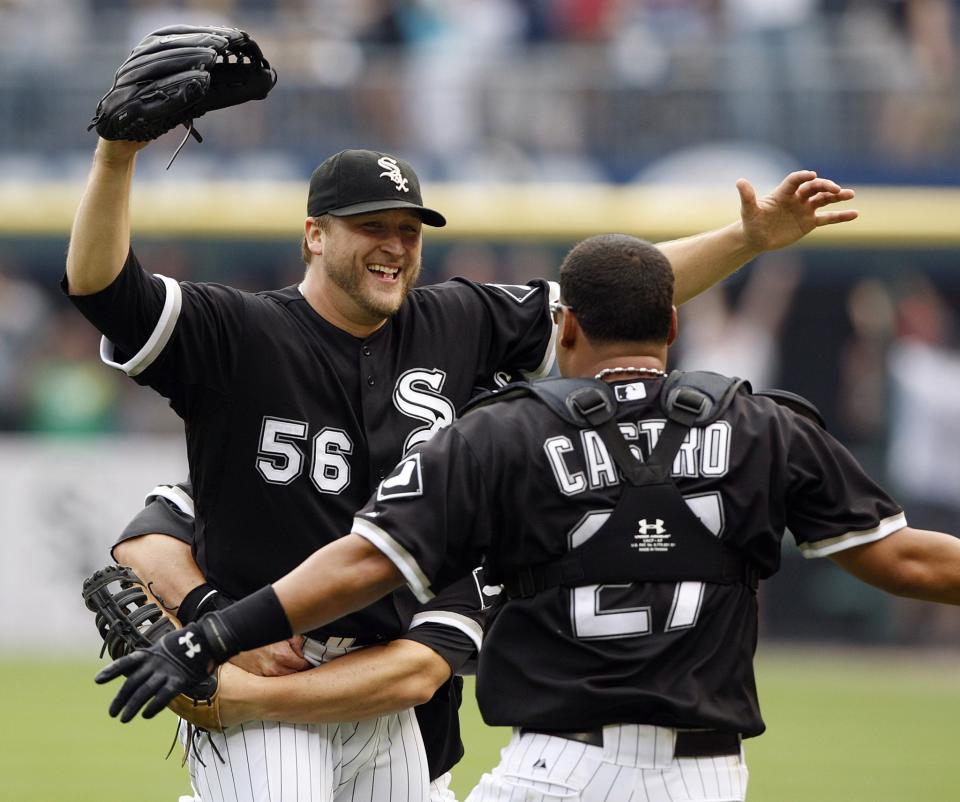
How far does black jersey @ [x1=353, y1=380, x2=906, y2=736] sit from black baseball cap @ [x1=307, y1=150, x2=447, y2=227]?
1030mm

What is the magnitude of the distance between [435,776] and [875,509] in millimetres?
1696

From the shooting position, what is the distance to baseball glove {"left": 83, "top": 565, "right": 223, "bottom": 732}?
14.3ft

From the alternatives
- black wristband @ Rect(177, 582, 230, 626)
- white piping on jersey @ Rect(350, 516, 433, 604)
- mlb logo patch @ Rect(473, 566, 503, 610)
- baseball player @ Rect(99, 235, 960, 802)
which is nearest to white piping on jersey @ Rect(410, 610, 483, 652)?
mlb logo patch @ Rect(473, 566, 503, 610)

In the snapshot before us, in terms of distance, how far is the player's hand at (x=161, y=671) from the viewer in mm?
3607

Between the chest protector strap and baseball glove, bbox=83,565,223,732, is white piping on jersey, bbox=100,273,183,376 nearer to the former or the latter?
baseball glove, bbox=83,565,223,732

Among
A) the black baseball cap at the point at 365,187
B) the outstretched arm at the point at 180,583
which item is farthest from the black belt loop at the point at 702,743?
the black baseball cap at the point at 365,187

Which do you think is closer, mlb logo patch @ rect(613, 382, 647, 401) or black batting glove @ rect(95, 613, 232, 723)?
black batting glove @ rect(95, 613, 232, 723)

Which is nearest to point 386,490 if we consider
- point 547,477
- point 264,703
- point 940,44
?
point 547,477

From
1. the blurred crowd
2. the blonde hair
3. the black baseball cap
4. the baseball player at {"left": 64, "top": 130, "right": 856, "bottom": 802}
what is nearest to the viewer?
the baseball player at {"left": 64, "top": 130, "right": 856, "bottom": 802}

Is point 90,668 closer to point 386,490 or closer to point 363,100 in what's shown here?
point 363,100

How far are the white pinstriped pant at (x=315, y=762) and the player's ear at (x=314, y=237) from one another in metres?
1.10

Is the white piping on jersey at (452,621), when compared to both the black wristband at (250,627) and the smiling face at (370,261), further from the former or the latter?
the black wristband at (250,627)

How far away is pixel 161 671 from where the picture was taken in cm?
364

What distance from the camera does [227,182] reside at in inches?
543
